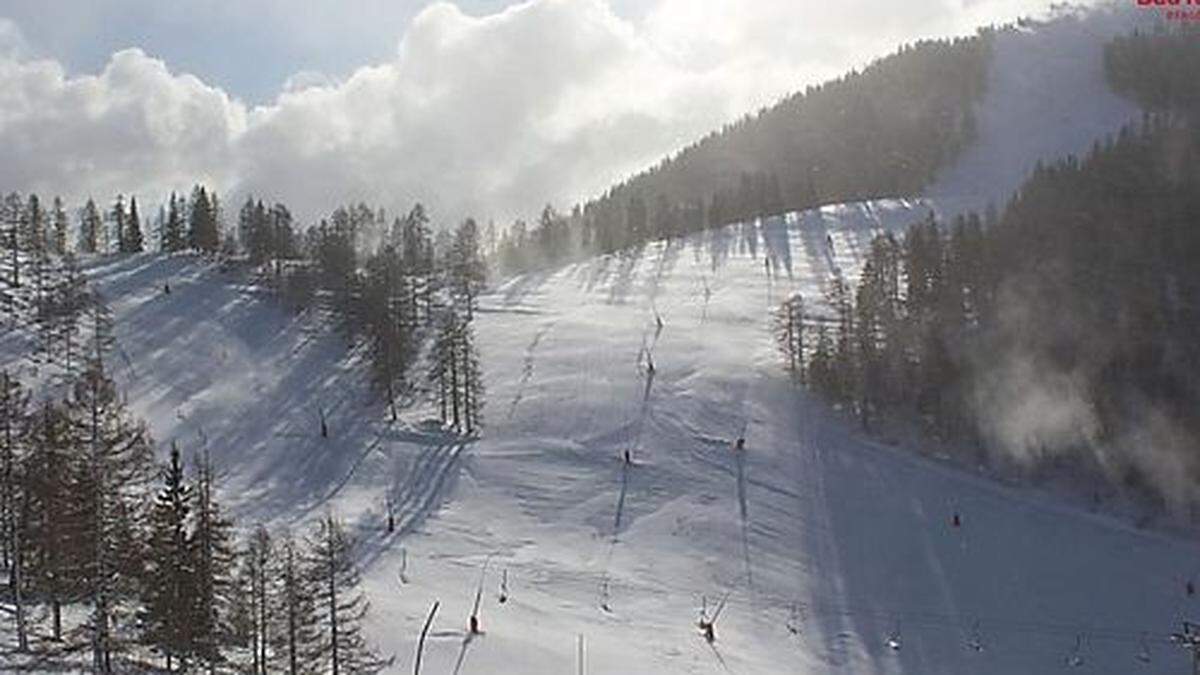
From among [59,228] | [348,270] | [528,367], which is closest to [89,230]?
[59,228]

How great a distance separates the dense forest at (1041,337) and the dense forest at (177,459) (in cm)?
3821

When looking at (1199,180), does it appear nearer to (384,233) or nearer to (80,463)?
(384,233)

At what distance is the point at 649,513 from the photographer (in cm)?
8575

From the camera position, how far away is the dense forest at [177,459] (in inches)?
1570

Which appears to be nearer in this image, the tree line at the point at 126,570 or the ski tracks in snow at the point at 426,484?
the tree line at the point at 126,570

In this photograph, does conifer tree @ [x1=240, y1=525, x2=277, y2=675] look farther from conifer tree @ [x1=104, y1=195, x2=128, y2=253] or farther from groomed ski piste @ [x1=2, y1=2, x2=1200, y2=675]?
conifer tree @ [x1=104, y1=195, x2=128, y2=253]

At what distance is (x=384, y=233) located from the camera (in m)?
193

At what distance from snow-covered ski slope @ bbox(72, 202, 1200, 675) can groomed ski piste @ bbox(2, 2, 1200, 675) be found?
26 centimetres

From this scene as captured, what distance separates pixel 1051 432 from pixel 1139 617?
104ft

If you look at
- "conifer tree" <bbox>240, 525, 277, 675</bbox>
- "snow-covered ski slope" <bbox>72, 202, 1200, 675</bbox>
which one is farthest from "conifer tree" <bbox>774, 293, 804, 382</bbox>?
"conifer tree" <bbox>240, 525, 277, 675</bbox>

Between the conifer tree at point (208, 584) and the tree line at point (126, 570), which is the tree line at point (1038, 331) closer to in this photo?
the tree line at point (126, 570)

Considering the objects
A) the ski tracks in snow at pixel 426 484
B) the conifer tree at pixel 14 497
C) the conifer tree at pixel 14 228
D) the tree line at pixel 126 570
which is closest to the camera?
the tree line at pixel 126 570

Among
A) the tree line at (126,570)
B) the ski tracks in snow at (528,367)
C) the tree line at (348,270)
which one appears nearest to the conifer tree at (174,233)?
Result: the tree line at (348,270)

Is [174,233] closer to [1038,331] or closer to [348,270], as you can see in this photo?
[348,270]
